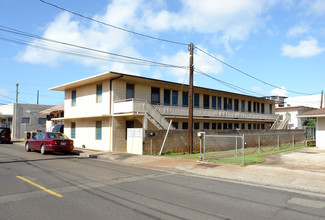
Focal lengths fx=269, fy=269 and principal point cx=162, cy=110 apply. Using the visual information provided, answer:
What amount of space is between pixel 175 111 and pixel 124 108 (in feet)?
19.0

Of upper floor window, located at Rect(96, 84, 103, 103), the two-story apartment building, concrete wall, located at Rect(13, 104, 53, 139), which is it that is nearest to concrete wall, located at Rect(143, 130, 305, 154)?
the two-story apartment building

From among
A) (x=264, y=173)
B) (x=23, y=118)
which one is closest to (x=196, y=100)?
(x=264, y=173)

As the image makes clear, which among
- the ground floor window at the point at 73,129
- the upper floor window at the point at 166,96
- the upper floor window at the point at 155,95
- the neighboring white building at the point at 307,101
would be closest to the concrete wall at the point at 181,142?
the upper floor window at the point at 155,95

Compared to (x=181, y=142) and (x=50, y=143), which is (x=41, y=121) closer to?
(x=50, y=143)

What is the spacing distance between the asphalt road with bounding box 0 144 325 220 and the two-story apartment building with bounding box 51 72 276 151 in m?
10.4

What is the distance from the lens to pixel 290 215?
19.4 feet

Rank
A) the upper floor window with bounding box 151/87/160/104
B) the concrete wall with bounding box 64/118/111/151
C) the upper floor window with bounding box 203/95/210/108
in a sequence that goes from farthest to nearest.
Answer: the upper floor window with bounding box 203/95/210/108
the upper floor window with bounding box 151/87/160/104
the concrete wall with bounding box 64/118/111/151

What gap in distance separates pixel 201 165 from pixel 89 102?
14172 mm

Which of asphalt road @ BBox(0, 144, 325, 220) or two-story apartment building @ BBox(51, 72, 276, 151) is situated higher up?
two-story apartment building @ BBox(51, 72, 276, 151)

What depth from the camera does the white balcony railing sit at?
64.8ft

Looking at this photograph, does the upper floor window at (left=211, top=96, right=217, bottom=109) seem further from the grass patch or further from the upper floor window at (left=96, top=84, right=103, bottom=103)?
the upper floor window at (left=96, top=84, right=103, bottom=103)

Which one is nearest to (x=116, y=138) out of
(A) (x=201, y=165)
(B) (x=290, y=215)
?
(A) (x=201, y=165)

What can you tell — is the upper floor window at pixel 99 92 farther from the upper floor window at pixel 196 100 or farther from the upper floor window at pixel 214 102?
the upper floor window at pixel 214 102

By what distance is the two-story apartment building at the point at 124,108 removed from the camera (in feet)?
67.9
